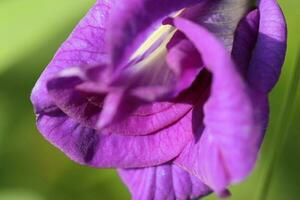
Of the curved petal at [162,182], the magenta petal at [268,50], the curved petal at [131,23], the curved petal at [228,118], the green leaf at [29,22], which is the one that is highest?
the curved petal at [131,23]

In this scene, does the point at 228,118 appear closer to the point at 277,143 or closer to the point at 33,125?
the point at 277,143

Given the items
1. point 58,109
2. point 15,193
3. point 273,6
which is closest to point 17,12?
point 15,193

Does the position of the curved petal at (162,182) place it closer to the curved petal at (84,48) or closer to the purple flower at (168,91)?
the purple flower at (168,91)

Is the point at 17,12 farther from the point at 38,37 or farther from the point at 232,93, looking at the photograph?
the point at 232,93

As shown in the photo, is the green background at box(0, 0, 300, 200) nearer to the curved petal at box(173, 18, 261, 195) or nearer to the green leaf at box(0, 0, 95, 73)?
the green leaf at box(0, 0, 95, 73)

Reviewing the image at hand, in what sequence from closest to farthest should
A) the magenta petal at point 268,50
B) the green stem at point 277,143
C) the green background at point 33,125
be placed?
1. the magenta petal at point 268,50
2. the green stem at point 277,143
3. the green background at point 33,125

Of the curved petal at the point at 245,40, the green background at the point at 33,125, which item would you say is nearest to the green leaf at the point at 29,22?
the green background at the point at 33,125
